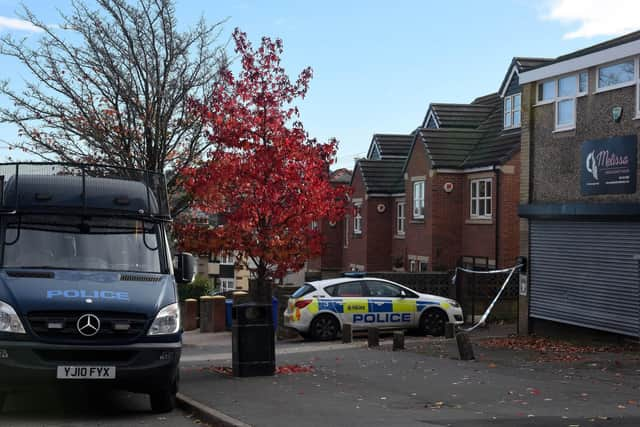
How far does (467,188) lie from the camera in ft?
114

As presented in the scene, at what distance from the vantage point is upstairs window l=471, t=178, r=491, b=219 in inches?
1307

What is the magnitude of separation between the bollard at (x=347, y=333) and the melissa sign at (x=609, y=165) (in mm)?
6564

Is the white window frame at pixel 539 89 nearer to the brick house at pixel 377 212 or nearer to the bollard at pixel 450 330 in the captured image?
the bollard at pixel 450 330

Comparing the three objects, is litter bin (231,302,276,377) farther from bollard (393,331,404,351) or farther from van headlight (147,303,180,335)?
bollard (393,331,404,351)

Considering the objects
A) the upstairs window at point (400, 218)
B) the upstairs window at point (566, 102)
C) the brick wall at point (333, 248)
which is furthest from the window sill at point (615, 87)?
the brick wall at point (333, 248)

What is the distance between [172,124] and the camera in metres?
24.8

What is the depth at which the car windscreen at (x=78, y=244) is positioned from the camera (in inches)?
437

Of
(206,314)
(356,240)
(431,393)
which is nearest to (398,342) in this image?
(431,393)

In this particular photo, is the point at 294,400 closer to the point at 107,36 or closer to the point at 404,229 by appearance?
the point at 107,36

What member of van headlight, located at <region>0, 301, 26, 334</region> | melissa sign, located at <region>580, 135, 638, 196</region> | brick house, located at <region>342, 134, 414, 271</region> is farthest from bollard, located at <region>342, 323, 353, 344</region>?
brick house, located at <region>342, 134, 414, 271</region>

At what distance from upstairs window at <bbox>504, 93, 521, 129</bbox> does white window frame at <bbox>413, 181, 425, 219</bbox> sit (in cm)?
404

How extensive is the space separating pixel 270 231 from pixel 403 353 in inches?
145

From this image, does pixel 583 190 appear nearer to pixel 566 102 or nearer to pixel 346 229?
pixel 566 102

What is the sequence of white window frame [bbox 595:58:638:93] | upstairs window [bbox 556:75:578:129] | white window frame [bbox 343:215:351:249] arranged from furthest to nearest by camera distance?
white window frame [bbox 343:215:351:249]
upstairs window [bbox 556:75:578:129]
white window frame [bbox 595:58:638:93]
